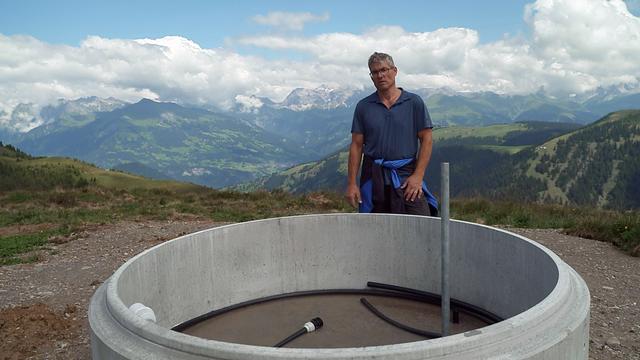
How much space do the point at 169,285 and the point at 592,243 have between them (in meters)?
6.64

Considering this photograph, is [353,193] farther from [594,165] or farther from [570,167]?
[570,167]

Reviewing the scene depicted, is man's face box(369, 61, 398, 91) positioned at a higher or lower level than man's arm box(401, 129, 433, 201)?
higher

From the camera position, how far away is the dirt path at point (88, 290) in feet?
14.0

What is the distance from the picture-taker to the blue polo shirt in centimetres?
404

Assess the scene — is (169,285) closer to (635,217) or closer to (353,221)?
(353,221)

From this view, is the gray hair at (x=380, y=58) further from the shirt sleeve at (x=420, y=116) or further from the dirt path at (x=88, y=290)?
the dirt path at (x=88, y=290)

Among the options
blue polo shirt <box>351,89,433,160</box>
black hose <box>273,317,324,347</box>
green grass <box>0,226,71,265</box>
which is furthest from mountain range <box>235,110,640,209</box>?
black hose <box>273,317,324,347</box>

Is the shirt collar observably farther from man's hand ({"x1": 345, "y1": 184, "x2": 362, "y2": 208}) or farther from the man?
man's hand ({"x1": 345, "y1": 184, "x2": 362, "y2": 208})

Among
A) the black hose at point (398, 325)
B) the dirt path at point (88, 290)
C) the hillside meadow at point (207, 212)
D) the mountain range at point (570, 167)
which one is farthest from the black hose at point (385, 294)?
the mountain range at point (570, 167)

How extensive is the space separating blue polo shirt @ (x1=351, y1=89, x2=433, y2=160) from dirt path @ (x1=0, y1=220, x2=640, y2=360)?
233 centimetres

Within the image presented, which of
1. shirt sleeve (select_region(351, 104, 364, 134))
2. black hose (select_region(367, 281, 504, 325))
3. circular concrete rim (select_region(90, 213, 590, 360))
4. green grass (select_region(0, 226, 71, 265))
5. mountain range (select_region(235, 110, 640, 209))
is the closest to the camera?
circular concrete rim (select_region(90, 213, 590, 360))

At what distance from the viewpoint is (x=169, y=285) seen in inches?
143

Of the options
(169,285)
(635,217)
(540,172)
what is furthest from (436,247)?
(540,172)

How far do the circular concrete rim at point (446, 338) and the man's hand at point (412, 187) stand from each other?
159 cm
